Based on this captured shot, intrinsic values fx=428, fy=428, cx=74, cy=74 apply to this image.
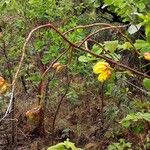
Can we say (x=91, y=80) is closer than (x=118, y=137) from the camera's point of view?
No

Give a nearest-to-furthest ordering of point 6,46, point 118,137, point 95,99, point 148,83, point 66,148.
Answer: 1. point 148,83
2. point 66,148
3. point 118,137
4. point 6,46
5. point 95,99

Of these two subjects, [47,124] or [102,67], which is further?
[47,124]

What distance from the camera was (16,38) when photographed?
13.0ft

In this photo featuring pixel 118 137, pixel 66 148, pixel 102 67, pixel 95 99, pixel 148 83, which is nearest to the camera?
pixel 102 67

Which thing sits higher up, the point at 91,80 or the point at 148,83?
A: the point at 148,83

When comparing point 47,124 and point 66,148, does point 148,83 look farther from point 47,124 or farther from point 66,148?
point 47,124

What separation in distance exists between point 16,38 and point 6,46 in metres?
0.12

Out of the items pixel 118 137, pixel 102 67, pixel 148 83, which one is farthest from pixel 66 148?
pixel 118 137

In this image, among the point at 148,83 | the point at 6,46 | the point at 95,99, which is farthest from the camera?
the point at 95,99

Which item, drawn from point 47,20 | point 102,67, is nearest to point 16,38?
point 47,20

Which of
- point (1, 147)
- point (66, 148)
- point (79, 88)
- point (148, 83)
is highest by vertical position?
point (148, 83)

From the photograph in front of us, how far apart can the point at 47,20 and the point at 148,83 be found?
230cm

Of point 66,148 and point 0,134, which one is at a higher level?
point 66,148

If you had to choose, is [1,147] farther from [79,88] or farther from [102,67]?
[102,67]
